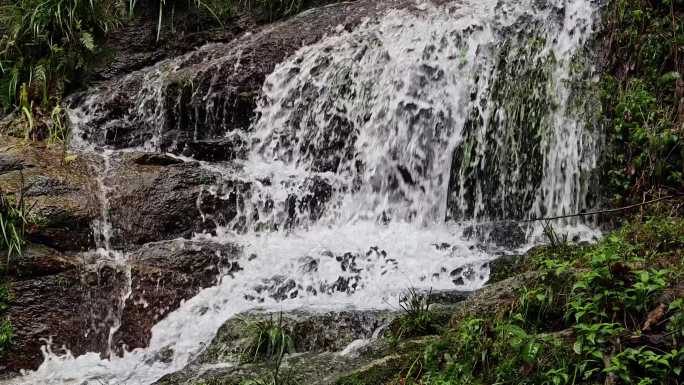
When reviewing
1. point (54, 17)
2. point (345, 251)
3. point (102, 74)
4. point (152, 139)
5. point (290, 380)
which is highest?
point (54, 17)

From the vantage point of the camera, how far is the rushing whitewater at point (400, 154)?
6816 millimetres

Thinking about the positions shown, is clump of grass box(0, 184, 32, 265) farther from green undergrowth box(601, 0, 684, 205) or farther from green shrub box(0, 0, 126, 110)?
green undergrowth box(601, 0, 684, 205)

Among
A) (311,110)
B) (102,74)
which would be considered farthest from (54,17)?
(311,110)

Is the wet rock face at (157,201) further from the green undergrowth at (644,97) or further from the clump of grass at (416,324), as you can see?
the green undergrowth at (644,97)

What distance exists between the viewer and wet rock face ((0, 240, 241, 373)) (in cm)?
640

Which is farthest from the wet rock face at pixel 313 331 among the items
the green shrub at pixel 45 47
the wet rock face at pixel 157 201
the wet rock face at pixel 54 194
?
the green shrub at pixel 45 47

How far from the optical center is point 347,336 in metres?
5.43

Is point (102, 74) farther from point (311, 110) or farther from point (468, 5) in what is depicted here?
point (468, 5)

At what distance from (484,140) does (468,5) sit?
2.24 metres

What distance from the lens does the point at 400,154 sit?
312 inches

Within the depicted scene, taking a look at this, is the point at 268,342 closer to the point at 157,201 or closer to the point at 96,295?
the point at 96,295

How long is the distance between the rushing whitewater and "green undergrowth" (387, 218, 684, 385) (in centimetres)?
214

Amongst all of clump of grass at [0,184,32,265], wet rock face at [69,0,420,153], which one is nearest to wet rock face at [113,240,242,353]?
clump of grass at [0,184,32,265]

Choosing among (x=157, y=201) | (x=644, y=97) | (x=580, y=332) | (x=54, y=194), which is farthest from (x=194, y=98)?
(x=580, y=332)
